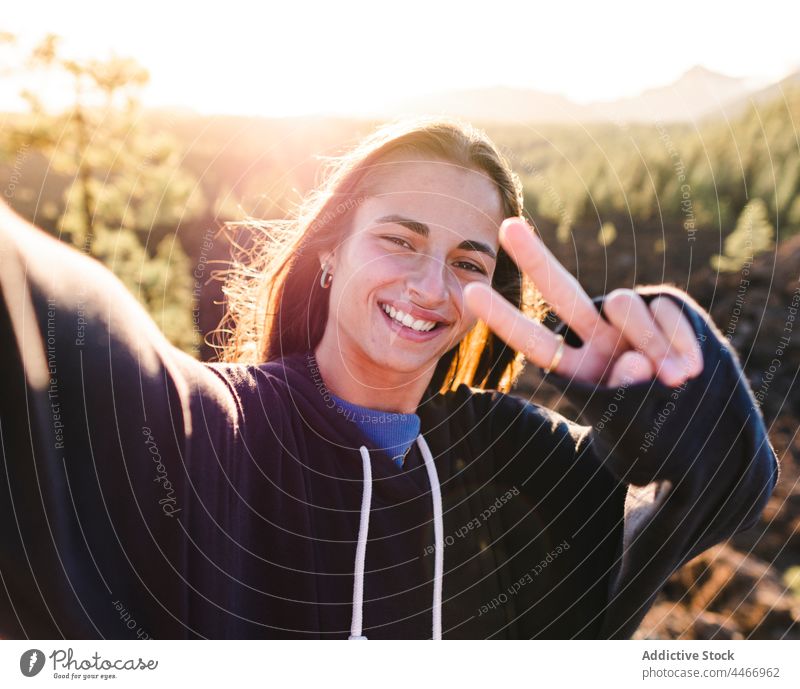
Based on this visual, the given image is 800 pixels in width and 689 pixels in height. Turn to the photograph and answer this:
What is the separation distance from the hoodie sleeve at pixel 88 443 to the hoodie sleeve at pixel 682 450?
0.38 m

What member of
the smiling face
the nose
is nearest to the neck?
the smiling face

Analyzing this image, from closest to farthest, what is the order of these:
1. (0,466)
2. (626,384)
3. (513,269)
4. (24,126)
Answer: (626,384)
(0,466)
(513,269)
(24,126)

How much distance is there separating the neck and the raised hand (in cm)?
36

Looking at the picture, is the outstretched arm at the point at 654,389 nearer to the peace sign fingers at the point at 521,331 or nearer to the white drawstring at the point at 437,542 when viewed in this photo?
the peace sign fingers at the point at 521,331

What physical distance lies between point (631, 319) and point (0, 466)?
0.59 metres

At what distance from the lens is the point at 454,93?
119 centimetres

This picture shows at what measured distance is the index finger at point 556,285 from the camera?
0.56 meters

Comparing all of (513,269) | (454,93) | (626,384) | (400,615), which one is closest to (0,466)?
(400,615)

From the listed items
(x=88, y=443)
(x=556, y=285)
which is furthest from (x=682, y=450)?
(x=88, y=443)

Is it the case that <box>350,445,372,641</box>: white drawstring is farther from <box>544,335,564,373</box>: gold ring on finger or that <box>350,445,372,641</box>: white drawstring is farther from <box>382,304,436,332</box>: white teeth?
<box>544,335,564,373</box>: gold ring on finger

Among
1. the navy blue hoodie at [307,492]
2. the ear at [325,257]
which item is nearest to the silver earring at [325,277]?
the ear at [325,257]

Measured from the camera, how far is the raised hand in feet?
1.83
